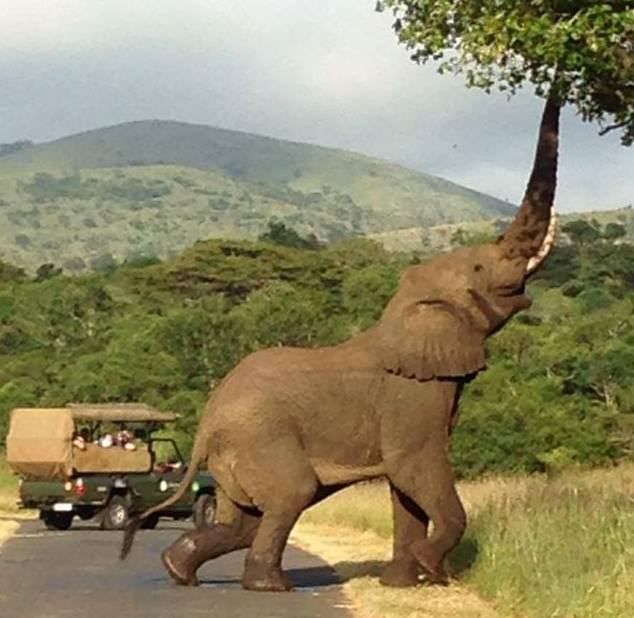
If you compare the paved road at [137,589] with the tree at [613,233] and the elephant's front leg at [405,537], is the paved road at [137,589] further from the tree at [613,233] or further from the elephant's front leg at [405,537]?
the tree at [613,233]

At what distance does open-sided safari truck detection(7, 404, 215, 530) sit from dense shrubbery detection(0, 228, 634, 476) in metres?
14.0

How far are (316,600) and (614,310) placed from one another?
49891mm

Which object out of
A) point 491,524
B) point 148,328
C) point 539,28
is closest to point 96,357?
point 148,328

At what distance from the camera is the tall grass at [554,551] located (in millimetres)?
13891

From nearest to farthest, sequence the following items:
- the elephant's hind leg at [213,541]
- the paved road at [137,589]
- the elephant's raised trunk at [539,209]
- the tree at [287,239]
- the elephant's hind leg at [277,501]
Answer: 1. the paved road at [137,589]
2. the elephant's hind leg at [277,501]
3. the elephant's hind leg at [213,541]
4. the elephant's raised trunk at [539,209]
5. the tree at [287,239]

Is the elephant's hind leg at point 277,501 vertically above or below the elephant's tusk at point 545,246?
below

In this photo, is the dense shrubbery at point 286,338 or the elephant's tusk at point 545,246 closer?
the elephant's tusk at point 545,246

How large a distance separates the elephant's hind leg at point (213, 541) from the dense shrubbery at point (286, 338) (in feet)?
88.8

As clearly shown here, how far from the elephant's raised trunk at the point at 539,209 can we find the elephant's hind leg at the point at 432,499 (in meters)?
2.14

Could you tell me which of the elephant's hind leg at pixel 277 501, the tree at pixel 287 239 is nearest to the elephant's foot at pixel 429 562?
the elephant's hind leg at pixel 277 501

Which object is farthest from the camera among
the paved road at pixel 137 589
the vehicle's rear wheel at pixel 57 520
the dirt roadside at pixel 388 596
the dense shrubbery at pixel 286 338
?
the dense shrubbery at pixel 286 338

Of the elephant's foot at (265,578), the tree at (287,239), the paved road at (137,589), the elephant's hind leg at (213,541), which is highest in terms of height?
the tree at (287,239)

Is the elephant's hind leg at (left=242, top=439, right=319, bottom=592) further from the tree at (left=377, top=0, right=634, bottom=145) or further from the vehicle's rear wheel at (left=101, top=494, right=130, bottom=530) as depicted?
the vehicle's rear wheel at (left=101, top=494, right=130, bottom=530)

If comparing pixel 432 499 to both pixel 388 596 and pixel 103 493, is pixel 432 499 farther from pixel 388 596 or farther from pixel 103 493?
pixel 103 493
